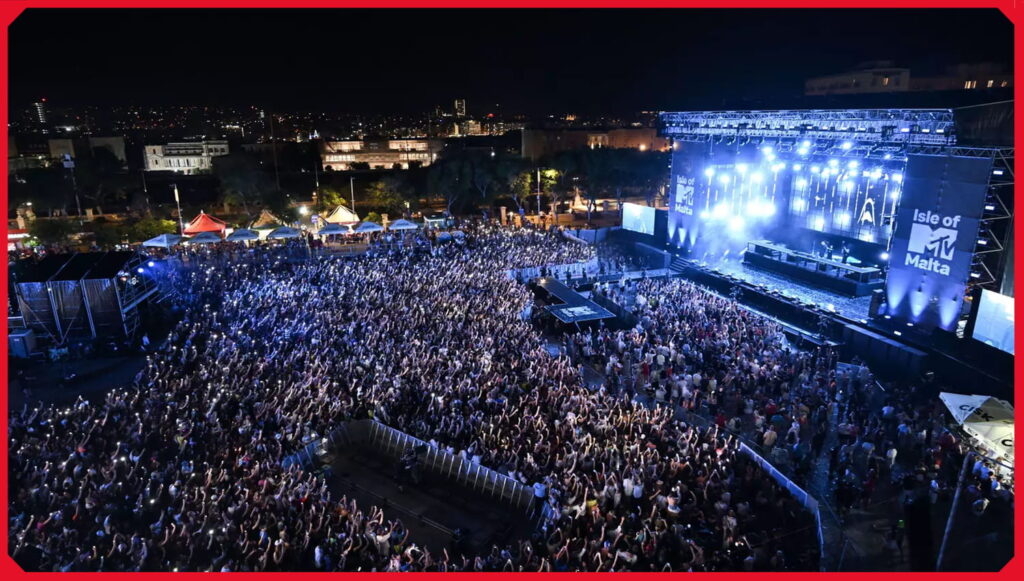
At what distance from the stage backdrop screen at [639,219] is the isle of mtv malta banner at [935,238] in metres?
11.8

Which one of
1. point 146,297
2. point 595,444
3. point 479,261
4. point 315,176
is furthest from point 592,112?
point 595,444

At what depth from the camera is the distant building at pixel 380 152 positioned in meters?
58.2

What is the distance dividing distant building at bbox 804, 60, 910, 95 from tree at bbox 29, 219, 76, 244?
43.2 metres

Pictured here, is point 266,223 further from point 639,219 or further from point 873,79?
point 873,79

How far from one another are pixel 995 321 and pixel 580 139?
45733 millimetres

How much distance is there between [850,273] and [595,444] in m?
13.4

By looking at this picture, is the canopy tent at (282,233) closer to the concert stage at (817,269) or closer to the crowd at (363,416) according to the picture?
the crowd at (363,416)

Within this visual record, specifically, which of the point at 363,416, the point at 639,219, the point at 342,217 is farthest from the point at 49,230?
the point at 639,219

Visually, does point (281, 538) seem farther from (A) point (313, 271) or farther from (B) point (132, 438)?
(A) point (313, 271)

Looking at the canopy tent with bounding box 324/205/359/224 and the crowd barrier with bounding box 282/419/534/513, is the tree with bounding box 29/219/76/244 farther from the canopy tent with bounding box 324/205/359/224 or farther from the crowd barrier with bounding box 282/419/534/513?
the crowd barrier with bounding box 282/419/534/513

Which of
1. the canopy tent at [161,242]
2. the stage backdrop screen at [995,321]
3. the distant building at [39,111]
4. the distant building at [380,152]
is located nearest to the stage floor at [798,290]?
the stage backdrop screen at [995,321]

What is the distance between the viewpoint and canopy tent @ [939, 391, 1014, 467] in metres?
9.08

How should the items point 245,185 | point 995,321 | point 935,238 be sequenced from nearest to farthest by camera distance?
point 995,321 → point 935,238 → point 245,185

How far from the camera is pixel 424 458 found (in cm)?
977
